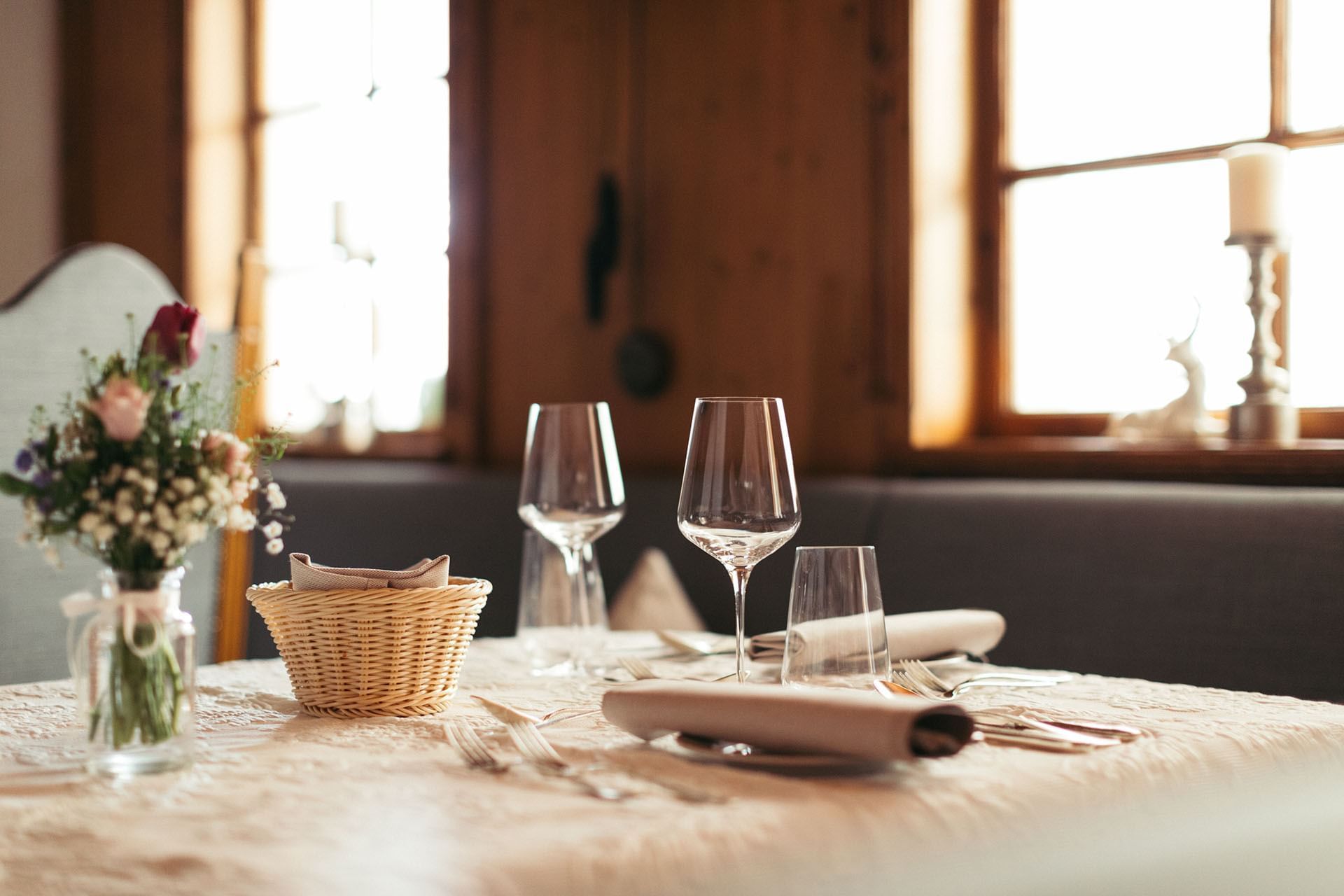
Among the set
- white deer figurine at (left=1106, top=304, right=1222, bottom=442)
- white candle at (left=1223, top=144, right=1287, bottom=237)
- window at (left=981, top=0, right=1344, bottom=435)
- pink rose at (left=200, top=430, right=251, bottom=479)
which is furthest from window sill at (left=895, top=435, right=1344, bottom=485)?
pink rose at (left=200, top=430, right=251, bottom=479)

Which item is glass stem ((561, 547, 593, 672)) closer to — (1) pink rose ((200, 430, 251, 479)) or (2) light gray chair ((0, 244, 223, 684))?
(1) pink rose ((200, 430, 251, 479))

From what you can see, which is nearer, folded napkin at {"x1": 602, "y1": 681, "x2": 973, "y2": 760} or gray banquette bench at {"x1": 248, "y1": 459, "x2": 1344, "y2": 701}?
folded napkin at {"x1": 602, "y1": 681, "x2": 973, "y2": 760}

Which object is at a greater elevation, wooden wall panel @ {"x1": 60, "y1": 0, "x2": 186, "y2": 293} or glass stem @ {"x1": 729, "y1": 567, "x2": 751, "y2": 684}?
wooden wall panel @ {"x1": 60, "y1": 0, "x2": 186, "y2": 293}

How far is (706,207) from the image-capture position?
10.1 ft

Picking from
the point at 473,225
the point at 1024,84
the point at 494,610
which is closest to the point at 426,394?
the point at 473,225

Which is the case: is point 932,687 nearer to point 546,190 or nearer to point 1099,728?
point 1099,728

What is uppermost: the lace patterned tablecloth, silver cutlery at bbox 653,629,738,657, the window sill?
the window sill

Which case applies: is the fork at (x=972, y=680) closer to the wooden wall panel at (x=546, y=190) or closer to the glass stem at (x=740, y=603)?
the glass stem at (x=740, y=603)

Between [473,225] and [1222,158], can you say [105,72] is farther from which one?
[1222,158]

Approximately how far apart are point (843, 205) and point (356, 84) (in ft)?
7.30

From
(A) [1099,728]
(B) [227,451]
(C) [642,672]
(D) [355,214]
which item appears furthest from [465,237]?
(A) [1099,728]

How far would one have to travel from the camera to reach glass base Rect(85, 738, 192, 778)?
32.4 inches

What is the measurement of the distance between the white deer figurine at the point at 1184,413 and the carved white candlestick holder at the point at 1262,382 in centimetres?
7

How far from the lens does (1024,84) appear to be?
8.95 ft
